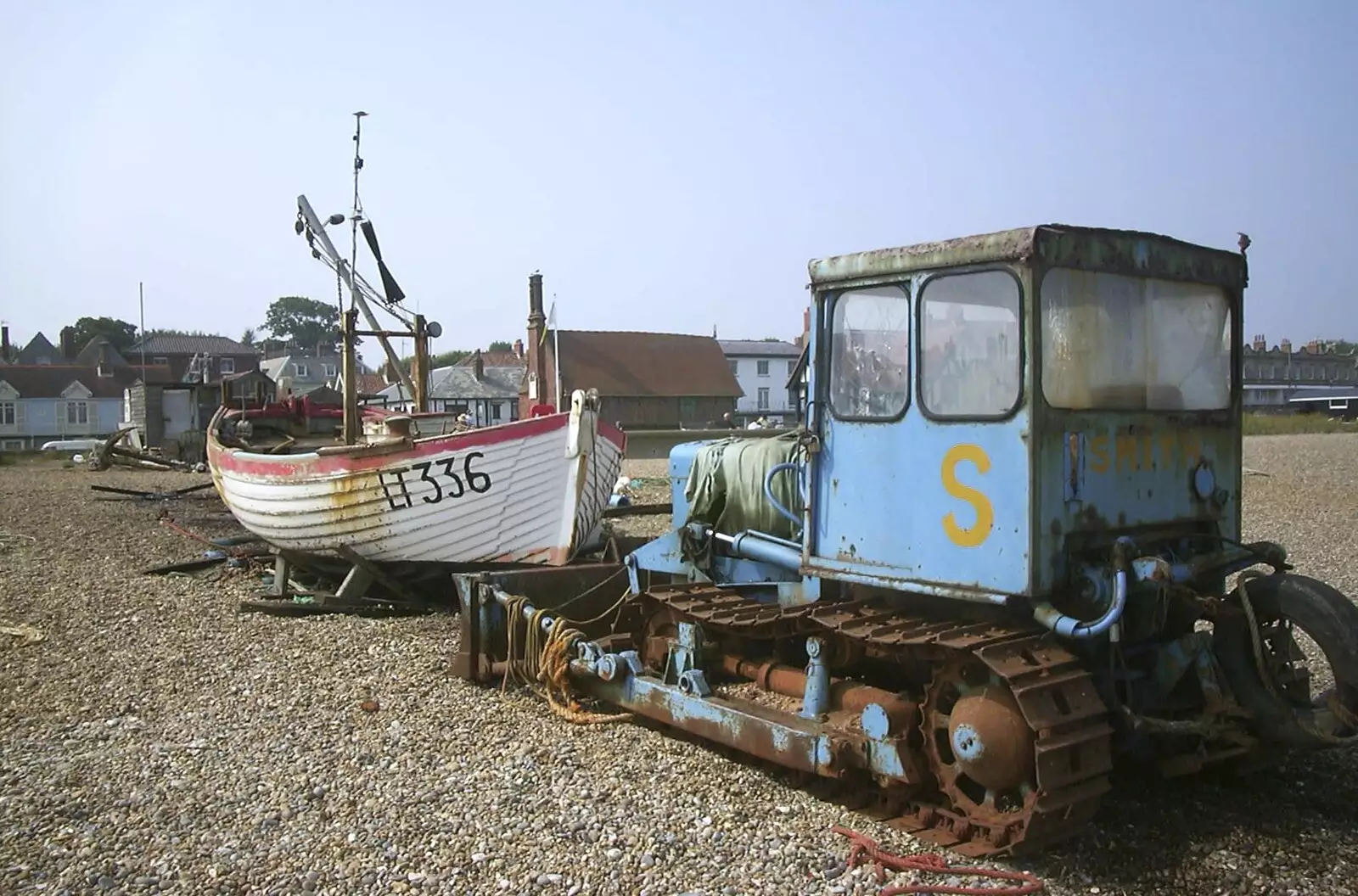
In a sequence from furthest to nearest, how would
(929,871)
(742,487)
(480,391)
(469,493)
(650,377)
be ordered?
(480,391) < (650,377) < (469,493) < (742,487) < (929,871)

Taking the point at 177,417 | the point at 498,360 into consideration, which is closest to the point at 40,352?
the point at 498,360

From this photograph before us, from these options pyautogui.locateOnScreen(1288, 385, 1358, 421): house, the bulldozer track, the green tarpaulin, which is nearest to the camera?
the bulldozer track

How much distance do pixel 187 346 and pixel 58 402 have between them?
22142 millimetres

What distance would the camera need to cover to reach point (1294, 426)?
43.5 metres

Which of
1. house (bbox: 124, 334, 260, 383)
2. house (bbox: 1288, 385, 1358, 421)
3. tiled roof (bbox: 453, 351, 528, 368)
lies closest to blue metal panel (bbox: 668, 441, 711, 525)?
house (bbox: 1288, 385, 1358, 421)

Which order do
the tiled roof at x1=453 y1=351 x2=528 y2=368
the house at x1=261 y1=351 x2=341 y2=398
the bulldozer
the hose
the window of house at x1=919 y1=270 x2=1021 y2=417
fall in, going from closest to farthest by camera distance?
the hose, the bulldozer, the window of house at x1=919 y1=270 x2=1021 y2=417, the tiled roof at x1=453 y1=351 x2=528 y2=368, the house at x1=261 y1=351 x2=341 y2=398

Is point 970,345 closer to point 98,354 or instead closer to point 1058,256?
point 1058,256

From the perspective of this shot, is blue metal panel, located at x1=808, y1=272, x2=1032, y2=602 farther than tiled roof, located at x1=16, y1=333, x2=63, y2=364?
No

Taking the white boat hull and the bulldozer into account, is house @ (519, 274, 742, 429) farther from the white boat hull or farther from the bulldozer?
the bulldozer

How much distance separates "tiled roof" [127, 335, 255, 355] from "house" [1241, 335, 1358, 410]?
72202 mm

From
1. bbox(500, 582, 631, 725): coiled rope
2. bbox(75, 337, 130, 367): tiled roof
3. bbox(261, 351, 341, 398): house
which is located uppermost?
bbox(75, 337, 130, 367): tiled roof

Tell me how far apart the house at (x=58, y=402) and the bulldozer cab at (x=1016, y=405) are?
214 feet

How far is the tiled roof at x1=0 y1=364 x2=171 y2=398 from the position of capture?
6488cm

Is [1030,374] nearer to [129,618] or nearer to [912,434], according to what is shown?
[912,434]
